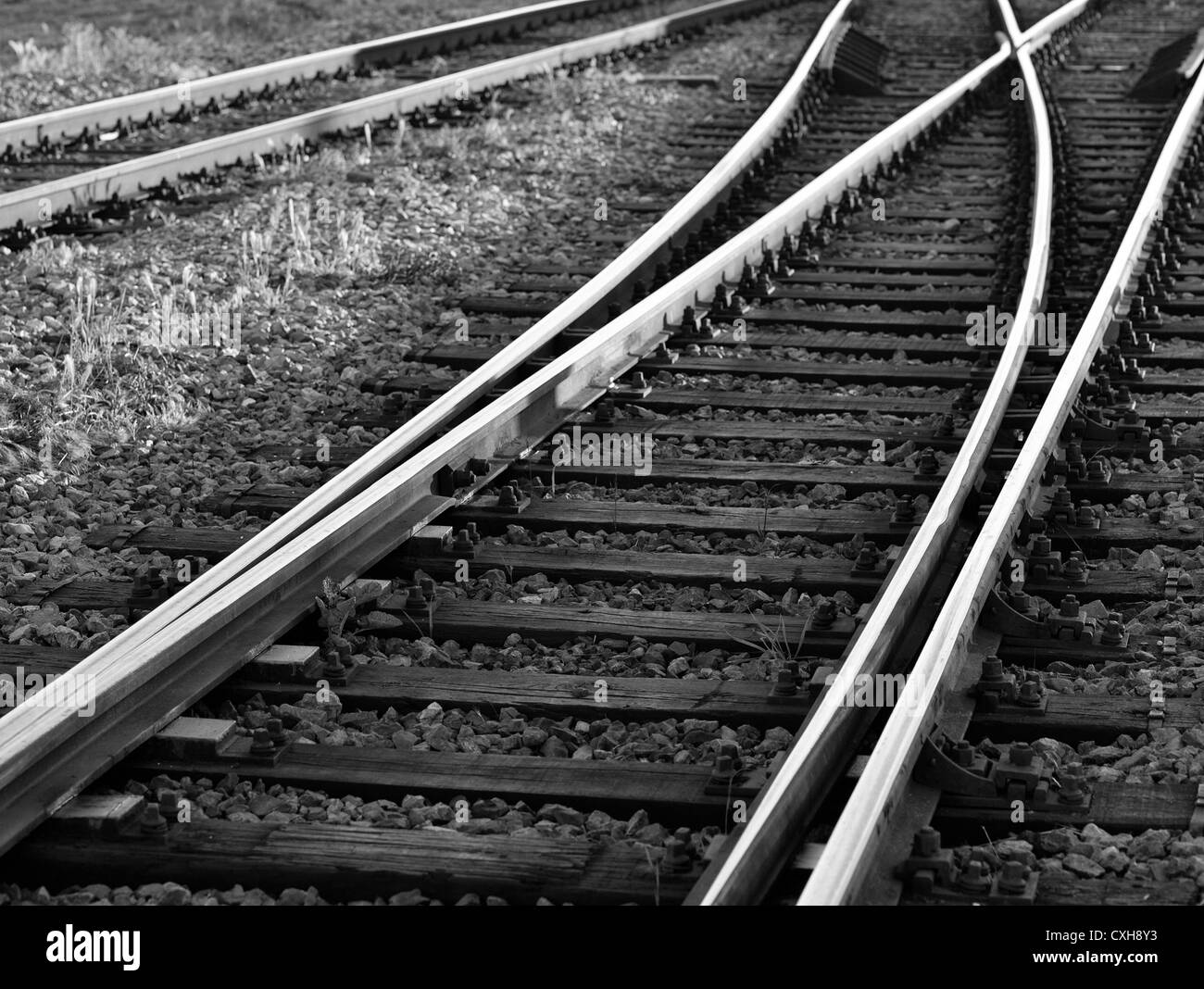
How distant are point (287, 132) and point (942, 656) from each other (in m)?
8.13

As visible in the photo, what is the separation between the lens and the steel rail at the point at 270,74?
37.2 ft

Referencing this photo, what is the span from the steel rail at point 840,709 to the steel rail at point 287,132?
528 cm

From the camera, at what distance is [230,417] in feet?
21.9

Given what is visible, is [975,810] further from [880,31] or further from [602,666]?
[880,31]

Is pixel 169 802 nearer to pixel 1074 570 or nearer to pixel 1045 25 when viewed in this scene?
pixel 1074 570

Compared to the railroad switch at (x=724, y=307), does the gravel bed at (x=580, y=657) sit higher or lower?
lower

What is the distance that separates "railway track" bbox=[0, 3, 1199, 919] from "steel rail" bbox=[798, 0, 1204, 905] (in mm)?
11

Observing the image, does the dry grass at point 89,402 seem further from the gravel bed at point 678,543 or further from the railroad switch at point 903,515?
the railroad switch at point 903,515

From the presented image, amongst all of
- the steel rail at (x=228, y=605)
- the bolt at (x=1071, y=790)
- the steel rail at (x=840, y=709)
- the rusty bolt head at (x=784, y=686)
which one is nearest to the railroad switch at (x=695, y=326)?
the steel rail at (x=228, y=605)

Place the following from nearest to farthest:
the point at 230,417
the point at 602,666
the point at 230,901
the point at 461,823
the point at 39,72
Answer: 1. the point at 230,901
2. the point at 461,823
3. the point at 602,666
4. the point at 230,417
5. the point at 39,72

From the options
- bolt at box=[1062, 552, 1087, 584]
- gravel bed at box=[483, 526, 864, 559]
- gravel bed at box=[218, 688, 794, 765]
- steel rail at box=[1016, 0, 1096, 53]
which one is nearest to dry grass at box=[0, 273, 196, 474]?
gravel bed at box=[483, 526, 864, 559]
